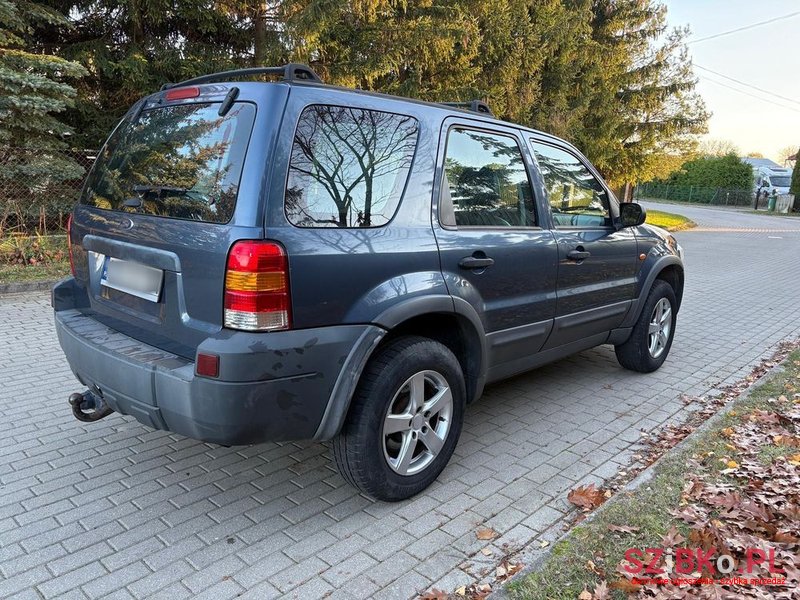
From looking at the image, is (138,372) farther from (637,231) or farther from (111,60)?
(111,60)

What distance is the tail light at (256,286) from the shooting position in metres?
2.39

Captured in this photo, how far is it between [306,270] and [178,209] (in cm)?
72

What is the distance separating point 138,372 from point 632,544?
92.0 inches

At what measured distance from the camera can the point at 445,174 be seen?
10.6 ft

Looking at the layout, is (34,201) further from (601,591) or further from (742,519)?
(742,519)

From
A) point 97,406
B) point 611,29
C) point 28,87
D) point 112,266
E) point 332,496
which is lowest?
point 332,496

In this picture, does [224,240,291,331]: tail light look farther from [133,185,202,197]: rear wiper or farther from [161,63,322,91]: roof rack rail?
[161,63,322,91]: roof rack rail

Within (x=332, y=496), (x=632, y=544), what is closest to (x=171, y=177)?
(x=332, y=496)

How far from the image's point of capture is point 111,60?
30.7 ft

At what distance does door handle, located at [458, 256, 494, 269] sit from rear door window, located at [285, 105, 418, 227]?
0.53 metres

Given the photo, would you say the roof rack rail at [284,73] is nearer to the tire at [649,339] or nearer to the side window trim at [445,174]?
the side window trim at [445,174]

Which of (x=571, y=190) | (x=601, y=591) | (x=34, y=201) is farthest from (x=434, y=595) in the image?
(x=34, y=201)

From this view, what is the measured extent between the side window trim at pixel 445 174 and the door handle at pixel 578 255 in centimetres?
32

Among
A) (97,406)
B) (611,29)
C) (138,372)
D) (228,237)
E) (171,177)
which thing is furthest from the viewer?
(611,29)
